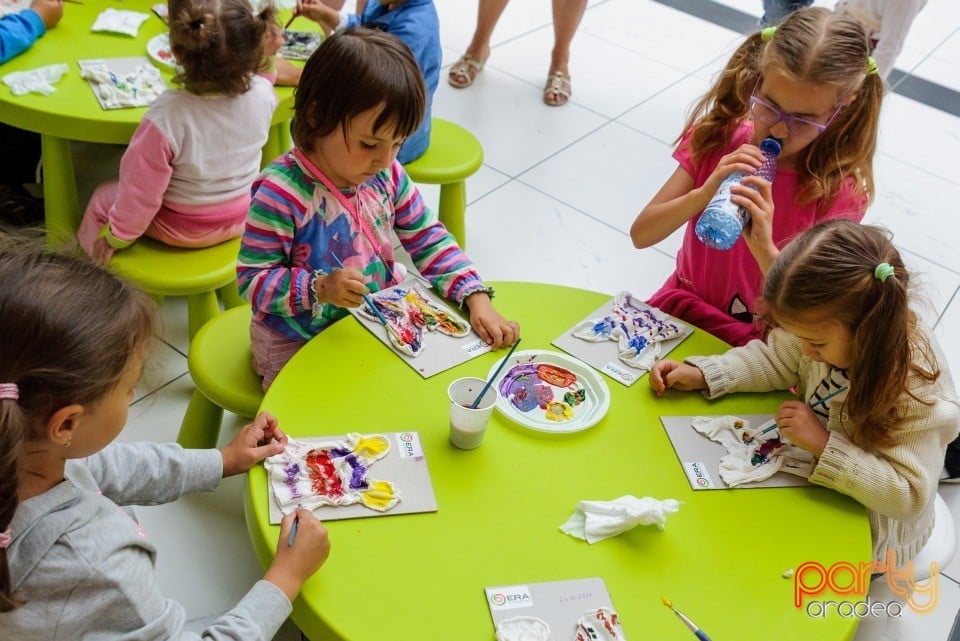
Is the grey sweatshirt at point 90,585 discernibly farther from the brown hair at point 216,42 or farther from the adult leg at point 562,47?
the adult leg at point 562,47

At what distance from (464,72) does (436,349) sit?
2.41 meters

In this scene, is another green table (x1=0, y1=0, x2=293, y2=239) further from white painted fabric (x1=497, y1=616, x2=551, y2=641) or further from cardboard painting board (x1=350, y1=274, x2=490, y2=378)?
white painted fabric (x1=497, y1=616, x2=551, y2=641)

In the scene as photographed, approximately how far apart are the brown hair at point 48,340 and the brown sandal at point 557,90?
2834mm

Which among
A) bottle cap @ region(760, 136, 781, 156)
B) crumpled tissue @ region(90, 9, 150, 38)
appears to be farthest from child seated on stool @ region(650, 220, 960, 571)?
crumpled tissue @ region(90, 9, 150, 38)

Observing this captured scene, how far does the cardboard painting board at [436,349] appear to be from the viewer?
4.89ft

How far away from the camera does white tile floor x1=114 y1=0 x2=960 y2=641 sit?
1869mm

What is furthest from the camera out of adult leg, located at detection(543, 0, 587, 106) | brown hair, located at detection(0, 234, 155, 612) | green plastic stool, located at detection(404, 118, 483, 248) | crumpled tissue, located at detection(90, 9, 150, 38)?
adult leg, located at detection(543, 0, 587, 106)

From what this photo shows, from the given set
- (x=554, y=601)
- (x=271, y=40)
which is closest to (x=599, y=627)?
(x=554, y=601)

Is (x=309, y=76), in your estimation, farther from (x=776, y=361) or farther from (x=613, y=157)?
(x=613, y=157)

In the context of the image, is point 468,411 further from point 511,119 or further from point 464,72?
point 464,72

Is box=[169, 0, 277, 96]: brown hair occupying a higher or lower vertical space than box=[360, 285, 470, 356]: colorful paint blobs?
higher

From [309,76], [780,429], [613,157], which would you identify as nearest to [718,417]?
[780,429]

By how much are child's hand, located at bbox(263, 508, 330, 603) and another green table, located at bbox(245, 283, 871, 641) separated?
2 centimetres

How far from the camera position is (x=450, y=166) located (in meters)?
2.46
